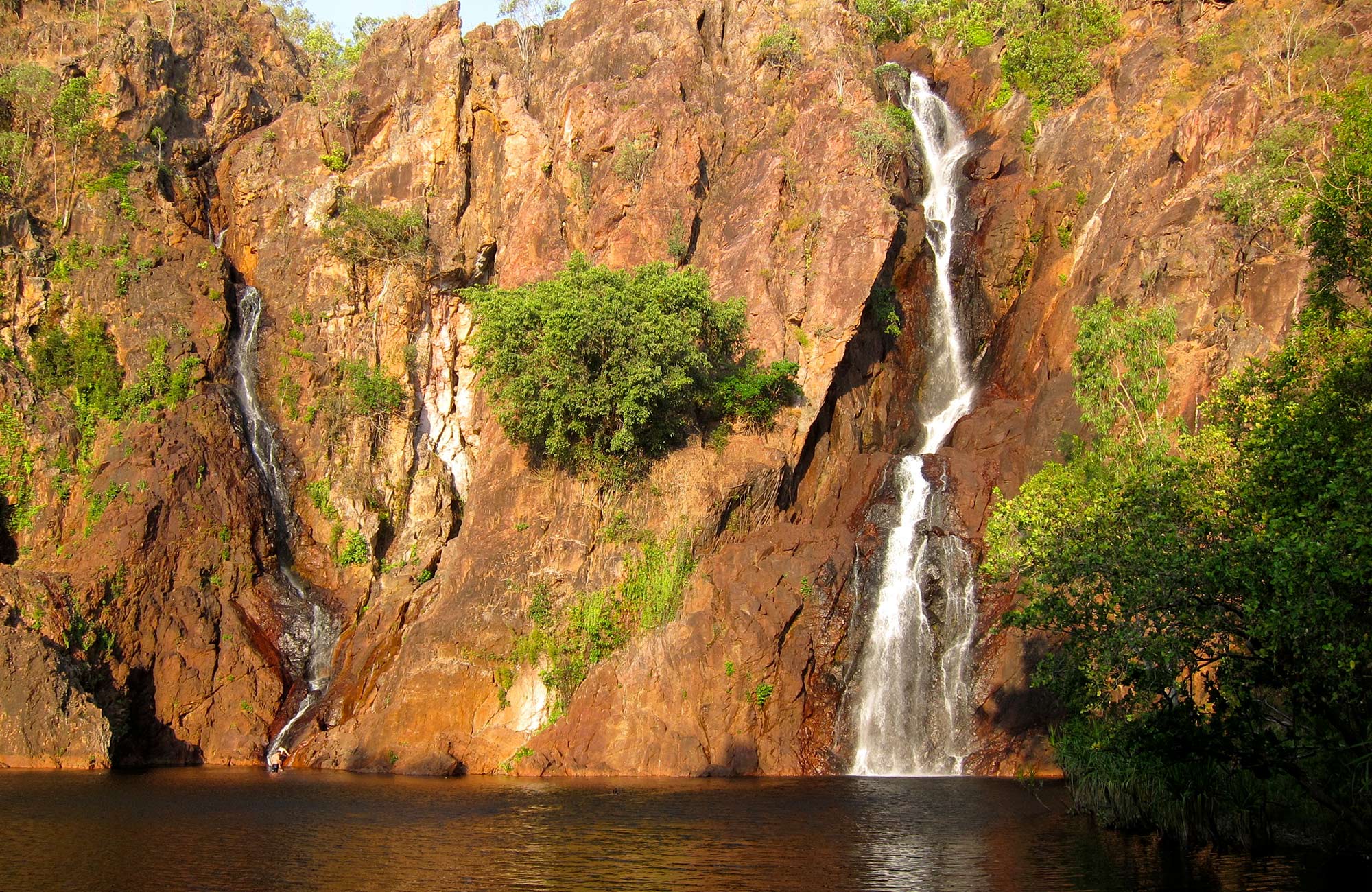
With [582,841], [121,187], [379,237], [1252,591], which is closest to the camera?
[1252,591]

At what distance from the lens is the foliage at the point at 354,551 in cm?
5175

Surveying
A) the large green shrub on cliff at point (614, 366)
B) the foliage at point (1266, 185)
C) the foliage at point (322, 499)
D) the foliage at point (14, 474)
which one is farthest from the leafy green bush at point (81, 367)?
the foliage at point (1266, 185)

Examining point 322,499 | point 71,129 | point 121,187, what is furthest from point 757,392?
point 71,129

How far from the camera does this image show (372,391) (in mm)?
54625

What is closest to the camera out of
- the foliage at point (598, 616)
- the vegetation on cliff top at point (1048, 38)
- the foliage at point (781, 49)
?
the foliage at point (598, 616)

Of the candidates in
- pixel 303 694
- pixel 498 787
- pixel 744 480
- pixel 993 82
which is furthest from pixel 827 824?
pixel 993 82

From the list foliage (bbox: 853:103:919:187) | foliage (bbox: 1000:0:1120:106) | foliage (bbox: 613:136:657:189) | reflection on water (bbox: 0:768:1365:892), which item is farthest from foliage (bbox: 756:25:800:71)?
reflection on water (bbox: 0:768:1365:892)

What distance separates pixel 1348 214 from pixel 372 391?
4459 centimetres

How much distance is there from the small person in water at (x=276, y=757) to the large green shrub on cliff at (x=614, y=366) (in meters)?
15.8

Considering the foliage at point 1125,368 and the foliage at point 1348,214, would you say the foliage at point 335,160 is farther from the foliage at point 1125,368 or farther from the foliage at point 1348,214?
the foliage at point 1348,214

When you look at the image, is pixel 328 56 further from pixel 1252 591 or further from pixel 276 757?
pixel 1252 591

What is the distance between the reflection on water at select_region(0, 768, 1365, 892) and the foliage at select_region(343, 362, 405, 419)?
23.1 meters

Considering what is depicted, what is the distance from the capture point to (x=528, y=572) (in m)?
44.7

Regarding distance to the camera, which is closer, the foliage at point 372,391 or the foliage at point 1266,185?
the foliage at point 1266,185
